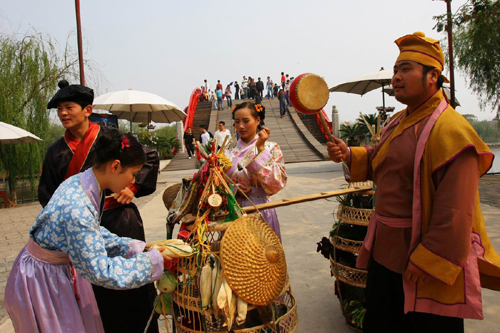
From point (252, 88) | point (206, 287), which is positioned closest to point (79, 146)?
point (206, 287)

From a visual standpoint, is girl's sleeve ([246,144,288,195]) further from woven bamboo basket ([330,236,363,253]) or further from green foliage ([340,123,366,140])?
green foliage ([340,123,366,140])

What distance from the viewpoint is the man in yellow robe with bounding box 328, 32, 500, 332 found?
1546 millimetres

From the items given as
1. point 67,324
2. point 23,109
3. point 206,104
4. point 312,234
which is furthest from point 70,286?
point 206,104

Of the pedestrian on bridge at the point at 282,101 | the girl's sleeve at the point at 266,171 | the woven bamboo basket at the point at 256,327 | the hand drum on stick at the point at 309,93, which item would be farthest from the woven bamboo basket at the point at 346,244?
the pedestrian on bridge at the point at 282,101

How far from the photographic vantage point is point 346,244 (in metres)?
2.73

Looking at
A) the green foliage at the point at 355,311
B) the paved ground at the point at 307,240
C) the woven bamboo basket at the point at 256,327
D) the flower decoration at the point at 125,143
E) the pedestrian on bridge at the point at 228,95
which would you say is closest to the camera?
the flower decoration at the point at 125,143

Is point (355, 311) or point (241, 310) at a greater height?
point (241, 310)

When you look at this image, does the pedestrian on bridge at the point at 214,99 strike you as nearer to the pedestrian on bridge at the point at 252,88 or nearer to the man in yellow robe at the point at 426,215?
the pedestrian on bridge at the point at 252,88

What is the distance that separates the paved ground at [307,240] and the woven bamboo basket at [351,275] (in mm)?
386

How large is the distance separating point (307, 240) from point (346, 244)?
7.21 feet

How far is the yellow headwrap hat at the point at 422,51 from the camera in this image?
1.71m

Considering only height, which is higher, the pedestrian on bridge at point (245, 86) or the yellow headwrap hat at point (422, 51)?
the pedestrian on bridge at point (245, 86)

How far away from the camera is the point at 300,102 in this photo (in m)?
2.14

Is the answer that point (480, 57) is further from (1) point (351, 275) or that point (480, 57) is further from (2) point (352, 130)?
(1) point (351, 275)
